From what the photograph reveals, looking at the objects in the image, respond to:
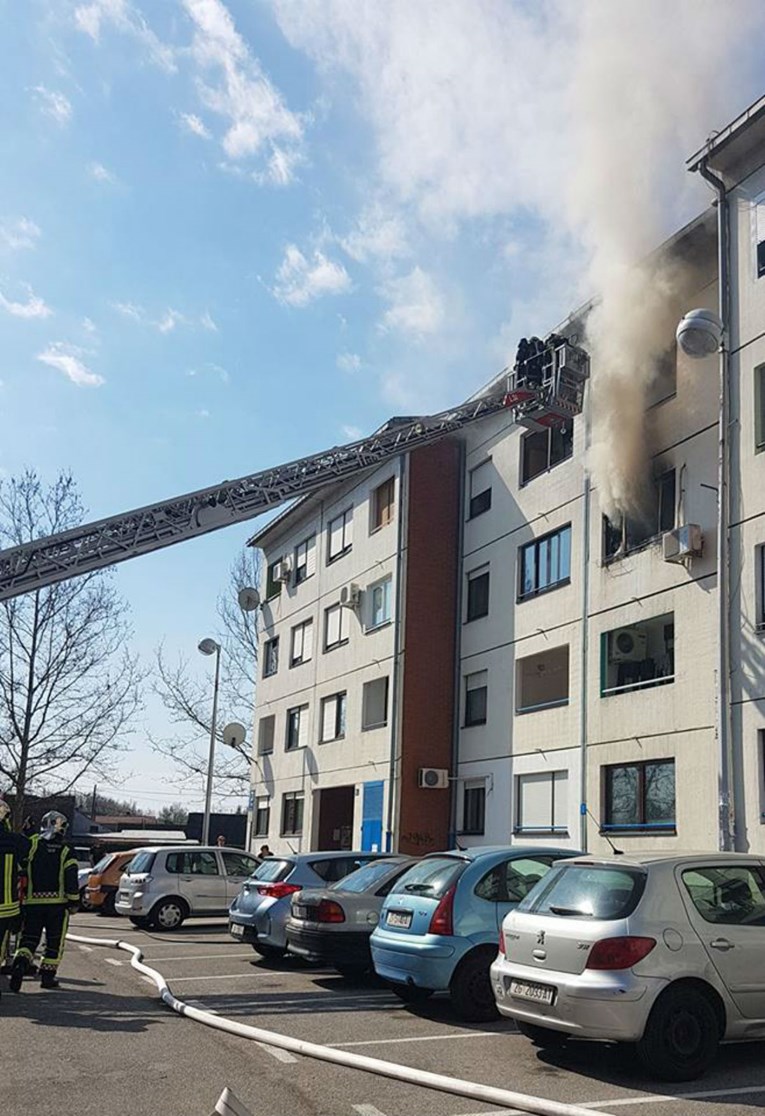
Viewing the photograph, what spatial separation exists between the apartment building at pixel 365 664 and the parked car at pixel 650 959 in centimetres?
1640

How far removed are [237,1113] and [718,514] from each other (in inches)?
542

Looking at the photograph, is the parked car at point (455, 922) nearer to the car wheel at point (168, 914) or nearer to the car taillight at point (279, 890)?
the car taillight at point (279, 890)

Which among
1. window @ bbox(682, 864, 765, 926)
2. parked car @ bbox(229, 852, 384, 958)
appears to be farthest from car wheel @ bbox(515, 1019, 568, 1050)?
parked car @ bbox(229, 852, 384, 958)

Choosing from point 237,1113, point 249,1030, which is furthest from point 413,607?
point 237,1113

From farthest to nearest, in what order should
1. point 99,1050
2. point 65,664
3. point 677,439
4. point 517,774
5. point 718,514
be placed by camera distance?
point 65,664, point 517,774, point 677,439, point 718,514, point 99,1050

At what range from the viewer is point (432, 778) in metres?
24.3

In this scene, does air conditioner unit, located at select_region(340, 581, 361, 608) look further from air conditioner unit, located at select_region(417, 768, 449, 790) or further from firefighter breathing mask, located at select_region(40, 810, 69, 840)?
firefighter breathing mask, located at select_region(40, 810, 69, 840)

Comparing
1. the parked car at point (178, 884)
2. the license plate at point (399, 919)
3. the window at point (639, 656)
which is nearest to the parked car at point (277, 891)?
the license plate at point (399, 919)

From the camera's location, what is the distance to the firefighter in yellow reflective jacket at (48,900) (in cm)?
1148

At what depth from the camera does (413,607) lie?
82.8 feet

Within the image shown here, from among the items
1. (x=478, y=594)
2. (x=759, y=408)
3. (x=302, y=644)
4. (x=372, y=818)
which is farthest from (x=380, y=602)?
(x=759, y=408)

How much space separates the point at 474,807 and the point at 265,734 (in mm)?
13409

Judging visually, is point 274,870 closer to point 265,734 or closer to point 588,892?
point 588,892

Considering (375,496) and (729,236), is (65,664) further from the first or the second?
(729,236)
